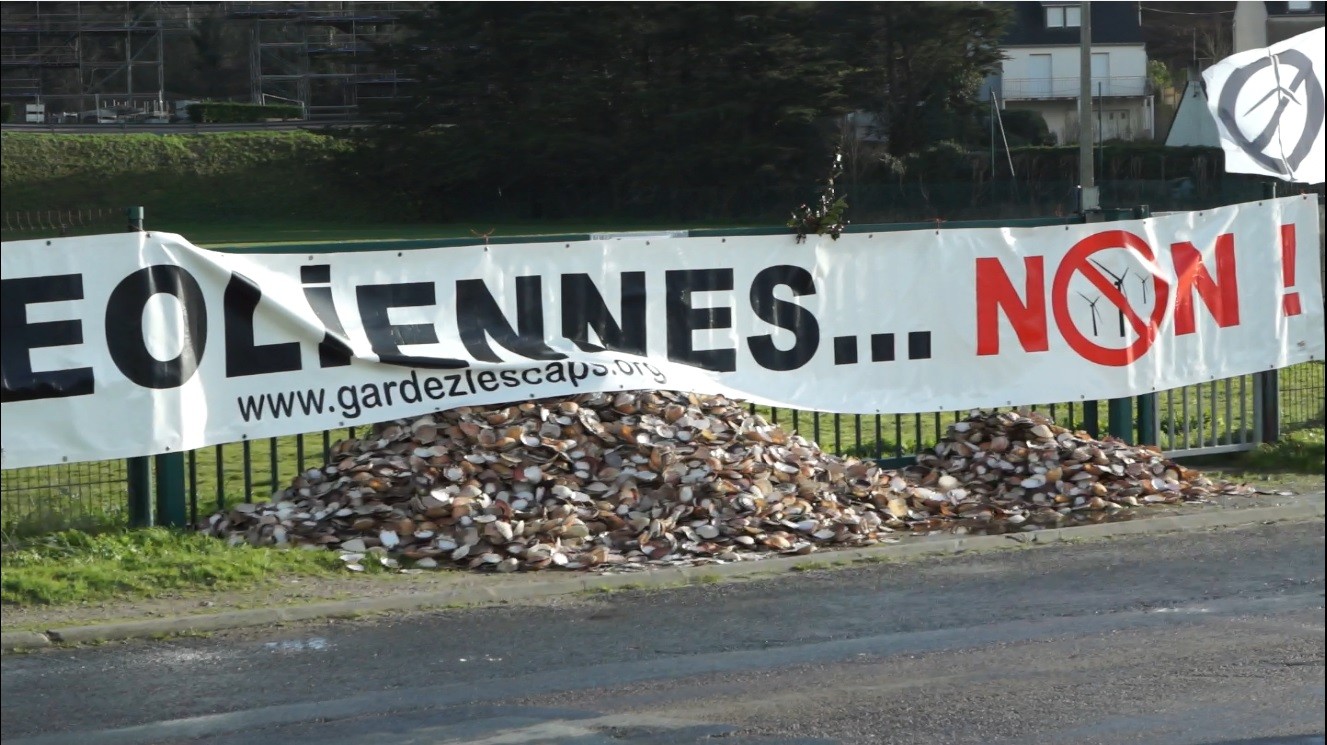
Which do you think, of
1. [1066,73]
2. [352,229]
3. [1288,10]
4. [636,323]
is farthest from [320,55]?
[636,323]

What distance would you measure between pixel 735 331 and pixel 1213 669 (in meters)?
4.47

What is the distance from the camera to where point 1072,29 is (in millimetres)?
53250

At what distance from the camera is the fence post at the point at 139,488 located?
8195 millimetres

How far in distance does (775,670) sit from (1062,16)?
175 ft

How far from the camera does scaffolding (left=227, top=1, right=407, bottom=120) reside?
215 ft

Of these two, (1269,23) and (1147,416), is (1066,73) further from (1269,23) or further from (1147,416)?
(1147,416)

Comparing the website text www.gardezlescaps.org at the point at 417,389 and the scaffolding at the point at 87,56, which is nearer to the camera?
the website text www.gardezlescaps.org at the point at 417,389

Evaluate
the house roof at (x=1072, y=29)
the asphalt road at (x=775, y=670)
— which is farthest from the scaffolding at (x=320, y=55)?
the asphalt road at (x=775, y=670)

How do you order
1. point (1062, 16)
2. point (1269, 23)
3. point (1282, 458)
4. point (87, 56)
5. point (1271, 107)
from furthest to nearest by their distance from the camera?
point (87, 56), point (1062, 16), point (1269, 23), point (1282, 458), point (1271, 107)

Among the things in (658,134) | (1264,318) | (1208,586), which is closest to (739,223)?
(658,134)

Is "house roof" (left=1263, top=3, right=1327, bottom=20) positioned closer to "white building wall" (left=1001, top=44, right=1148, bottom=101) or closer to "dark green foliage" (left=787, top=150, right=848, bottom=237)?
"dark green foliage" (left=787, top=150, right=848, bottom=237)

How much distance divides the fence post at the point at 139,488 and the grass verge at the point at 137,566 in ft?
0.67

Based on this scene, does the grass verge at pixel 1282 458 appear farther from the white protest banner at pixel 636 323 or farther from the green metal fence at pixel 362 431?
the white protest banner at pixel 636 323

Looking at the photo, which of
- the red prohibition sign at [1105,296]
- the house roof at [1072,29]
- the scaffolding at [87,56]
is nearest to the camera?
the red prohibition sign at [1105,296]
